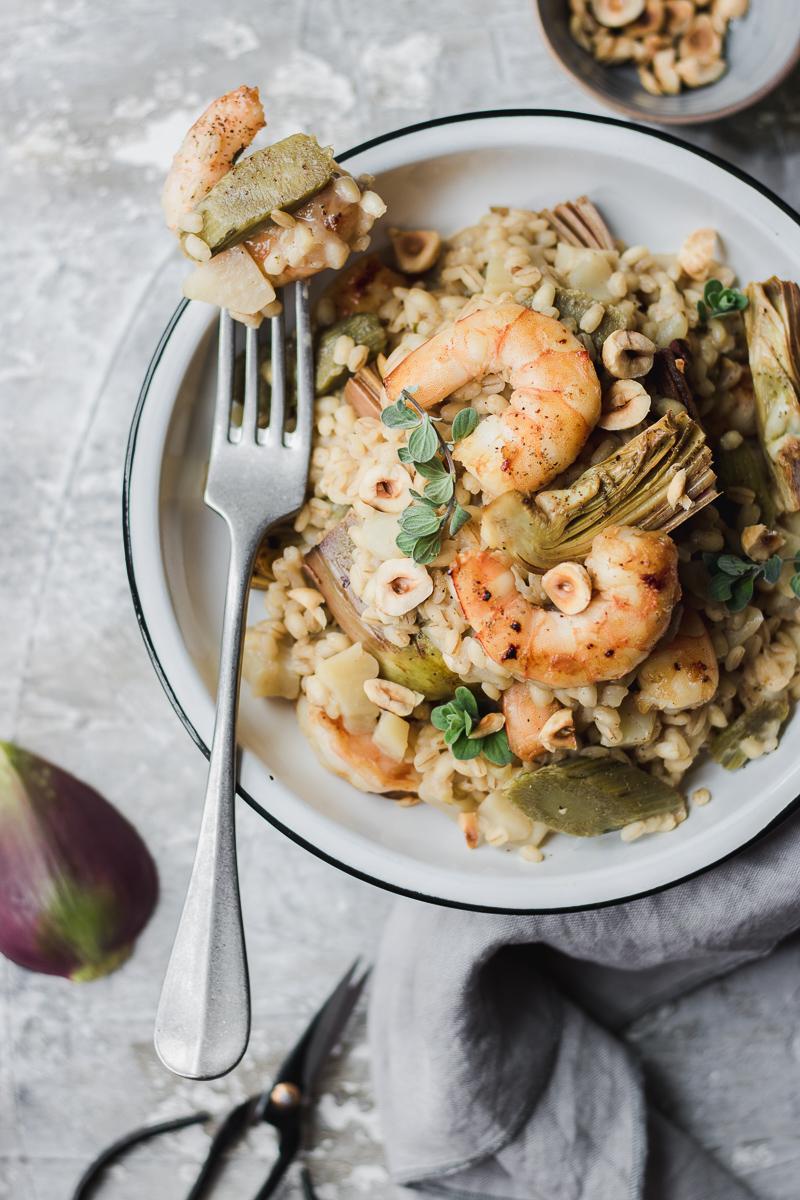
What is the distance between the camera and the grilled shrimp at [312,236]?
1826 mm

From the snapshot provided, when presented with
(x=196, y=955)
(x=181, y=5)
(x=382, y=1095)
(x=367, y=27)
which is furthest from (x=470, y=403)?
(x=382, y=1095)

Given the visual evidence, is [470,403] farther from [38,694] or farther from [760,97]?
[38,694]

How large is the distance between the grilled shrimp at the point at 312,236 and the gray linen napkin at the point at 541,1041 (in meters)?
1.43

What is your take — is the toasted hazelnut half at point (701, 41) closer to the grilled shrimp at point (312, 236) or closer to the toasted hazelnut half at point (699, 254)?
the toasted hazelnut half at point (699, 254)

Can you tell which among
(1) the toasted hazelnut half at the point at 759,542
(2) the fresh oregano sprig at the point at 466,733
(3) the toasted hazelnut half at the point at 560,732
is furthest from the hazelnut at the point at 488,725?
(1) the toasted hazelnut half at the point at 759,542

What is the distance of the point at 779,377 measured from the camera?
6.42 feet

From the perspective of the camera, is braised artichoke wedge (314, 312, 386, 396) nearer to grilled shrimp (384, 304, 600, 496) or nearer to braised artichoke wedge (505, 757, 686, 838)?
grilled shrimp (384, 304, 600, 496)

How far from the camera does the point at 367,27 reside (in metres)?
2.53

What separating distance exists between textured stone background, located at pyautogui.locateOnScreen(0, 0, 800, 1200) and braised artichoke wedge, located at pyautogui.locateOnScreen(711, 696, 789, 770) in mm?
791

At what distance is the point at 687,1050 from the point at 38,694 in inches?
71.7

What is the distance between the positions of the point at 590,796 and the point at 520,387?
0.77 m

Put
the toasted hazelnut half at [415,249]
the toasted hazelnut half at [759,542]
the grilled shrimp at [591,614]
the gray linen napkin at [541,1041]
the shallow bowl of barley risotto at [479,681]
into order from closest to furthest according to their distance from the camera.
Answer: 1. the grilled shrimp at [591,614]
2. the toasted hazelnut half at [759,542]
3. the shallow bowl of barley risotto at [479,681]
4. the toasted hazelnut half at [415,249]
5. the gray linen napkin at [541,1041]

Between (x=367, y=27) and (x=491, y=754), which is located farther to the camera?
(x=367, y=27)

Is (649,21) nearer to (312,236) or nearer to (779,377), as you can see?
(779,377)
